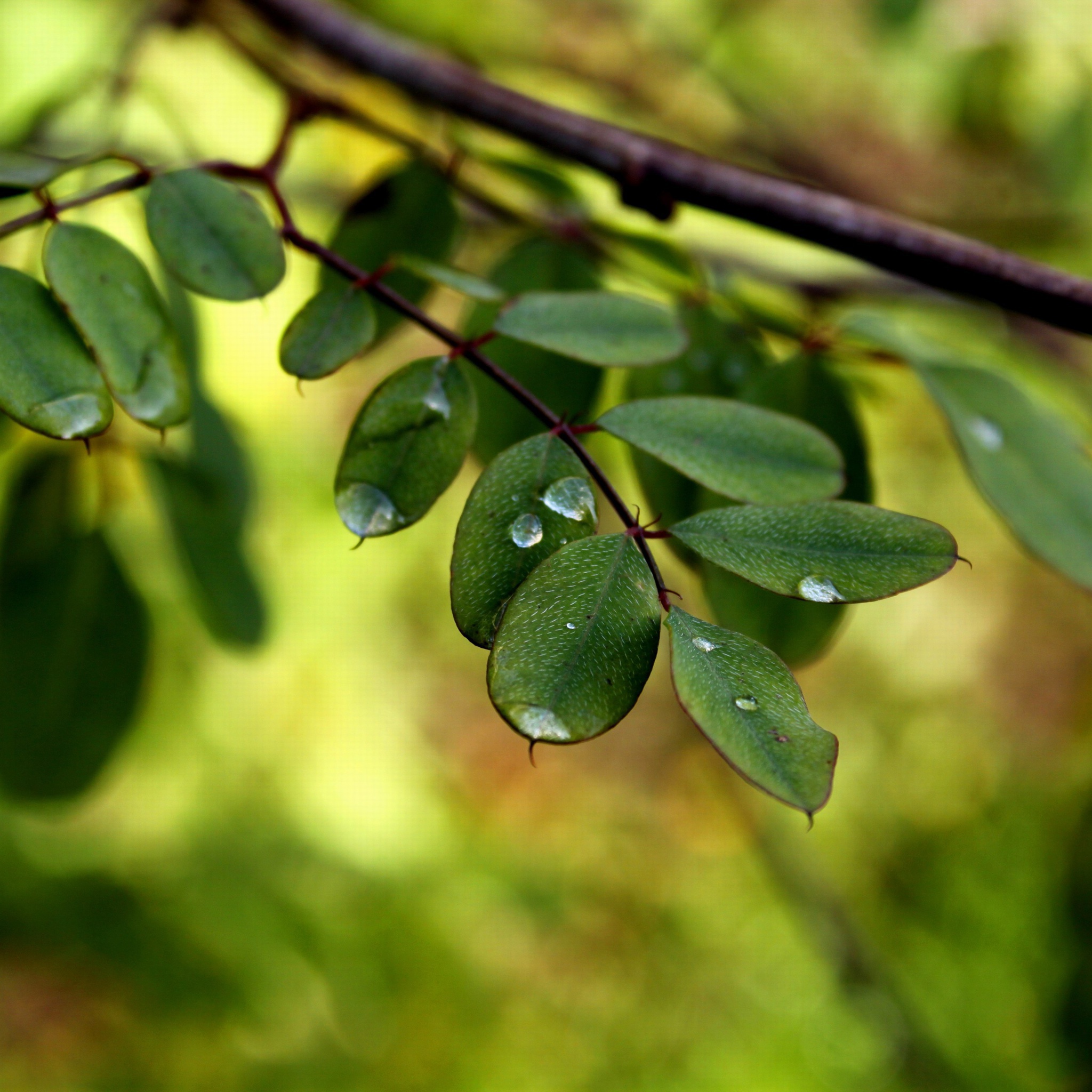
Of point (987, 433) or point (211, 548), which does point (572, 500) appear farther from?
point (211, 548)

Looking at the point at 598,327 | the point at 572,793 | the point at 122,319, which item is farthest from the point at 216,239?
the point at 572,793

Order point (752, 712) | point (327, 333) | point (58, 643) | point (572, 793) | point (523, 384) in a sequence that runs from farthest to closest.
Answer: point (572, 793)
point (58, 643)
point (523, 384)
point (327, 333)
point (752, 712)

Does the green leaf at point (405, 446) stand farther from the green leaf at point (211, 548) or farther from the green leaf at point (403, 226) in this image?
the green leaf at point (211, 548)

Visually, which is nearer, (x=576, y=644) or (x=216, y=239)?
(x=576, y=644)

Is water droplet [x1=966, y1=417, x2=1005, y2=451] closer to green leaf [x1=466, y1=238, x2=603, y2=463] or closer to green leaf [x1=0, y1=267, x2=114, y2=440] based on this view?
green leaf [x1=466, y1=238, x2=603, y2=463]

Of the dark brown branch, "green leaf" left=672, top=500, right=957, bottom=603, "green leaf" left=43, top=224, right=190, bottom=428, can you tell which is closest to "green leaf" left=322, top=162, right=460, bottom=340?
the dark brown branch

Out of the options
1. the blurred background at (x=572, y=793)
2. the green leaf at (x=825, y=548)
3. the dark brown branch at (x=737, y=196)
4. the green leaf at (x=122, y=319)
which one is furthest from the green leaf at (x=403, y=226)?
the blurred background at (x=572, y=793)
